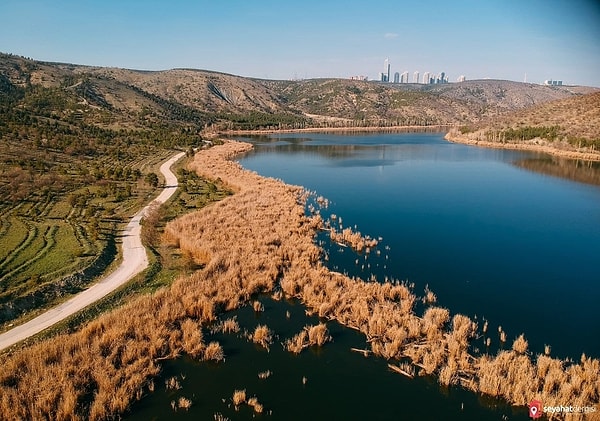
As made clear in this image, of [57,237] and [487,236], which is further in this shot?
[487,236]

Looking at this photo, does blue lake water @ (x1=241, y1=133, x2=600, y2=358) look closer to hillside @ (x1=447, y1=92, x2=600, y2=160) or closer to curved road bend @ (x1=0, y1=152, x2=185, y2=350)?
curved road bend @ (x1=0, y1=152, x2=185, y2=350)

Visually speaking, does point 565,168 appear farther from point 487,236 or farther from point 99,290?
point 99,290

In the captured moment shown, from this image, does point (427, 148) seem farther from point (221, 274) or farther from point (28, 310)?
point (28, 310)

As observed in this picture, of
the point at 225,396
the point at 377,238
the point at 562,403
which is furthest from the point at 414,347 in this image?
the point at 377,238

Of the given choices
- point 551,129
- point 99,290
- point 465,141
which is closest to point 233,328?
point 99,290

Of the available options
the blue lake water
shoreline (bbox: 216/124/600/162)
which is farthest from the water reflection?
shoreline (bbox: 216/124/600/162)
